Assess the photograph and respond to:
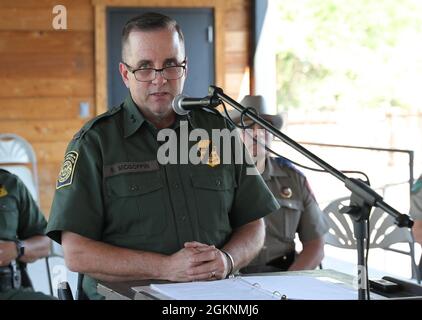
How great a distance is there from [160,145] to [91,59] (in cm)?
416

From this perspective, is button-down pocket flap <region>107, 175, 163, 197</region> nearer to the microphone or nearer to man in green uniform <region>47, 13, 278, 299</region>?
man in green uniform <region>47, 13, 278, 299</region>

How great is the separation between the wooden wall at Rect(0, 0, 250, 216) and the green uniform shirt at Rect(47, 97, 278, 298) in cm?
401

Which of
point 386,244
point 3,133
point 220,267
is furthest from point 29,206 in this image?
point 3,133

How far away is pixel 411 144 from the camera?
47.5 ft

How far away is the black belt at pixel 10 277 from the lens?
110 inches

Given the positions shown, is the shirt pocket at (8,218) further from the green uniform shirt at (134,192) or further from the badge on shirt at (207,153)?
the badge on shirt at (207,153)

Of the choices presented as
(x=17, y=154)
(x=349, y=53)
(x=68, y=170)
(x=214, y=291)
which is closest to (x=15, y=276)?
(x=68, y=170)

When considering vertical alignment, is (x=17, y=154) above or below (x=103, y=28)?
below

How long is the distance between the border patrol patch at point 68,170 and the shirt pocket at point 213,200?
0.35 metres

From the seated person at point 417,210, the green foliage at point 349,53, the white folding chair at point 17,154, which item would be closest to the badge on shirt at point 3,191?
the seated person at point 417,210

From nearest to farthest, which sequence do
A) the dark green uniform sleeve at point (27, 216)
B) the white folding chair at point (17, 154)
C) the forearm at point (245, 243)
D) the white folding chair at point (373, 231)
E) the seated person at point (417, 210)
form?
the forearm at point (245, 243), the seated person at point (417, 210), the dark green uniform sleeve at point (27, 216), the white folding chair at point (373, 231), the white folding chair at point (17, 154)

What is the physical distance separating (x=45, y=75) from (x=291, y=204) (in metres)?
3.48

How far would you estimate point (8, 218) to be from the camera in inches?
118

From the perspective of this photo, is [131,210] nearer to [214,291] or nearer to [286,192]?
[214,291]
